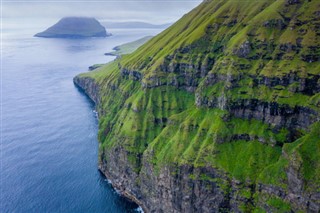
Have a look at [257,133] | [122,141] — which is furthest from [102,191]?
[257,133]

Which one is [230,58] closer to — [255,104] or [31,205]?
[255,104]

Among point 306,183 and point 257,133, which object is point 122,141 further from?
point 306,183

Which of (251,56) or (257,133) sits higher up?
(251,56)

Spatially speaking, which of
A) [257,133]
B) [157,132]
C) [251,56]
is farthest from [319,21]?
[157,132]

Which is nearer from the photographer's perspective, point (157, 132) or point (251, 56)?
point (251, 56)

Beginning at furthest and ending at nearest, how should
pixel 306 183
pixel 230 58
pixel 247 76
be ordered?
pixel 230 58 < pixel 247 76 < pixel 306 183

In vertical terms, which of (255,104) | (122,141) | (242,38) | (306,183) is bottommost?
(122,141)

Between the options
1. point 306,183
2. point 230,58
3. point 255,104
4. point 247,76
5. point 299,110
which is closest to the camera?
point 306,183
